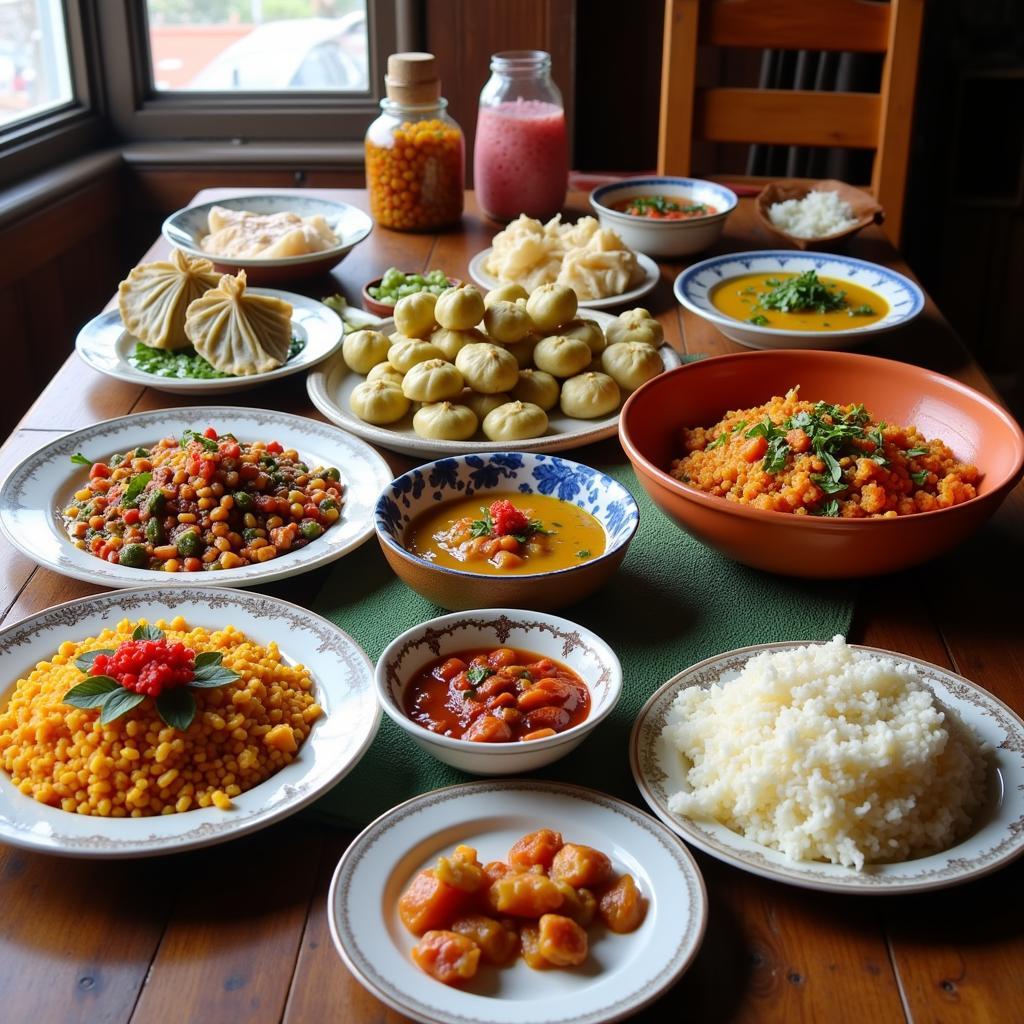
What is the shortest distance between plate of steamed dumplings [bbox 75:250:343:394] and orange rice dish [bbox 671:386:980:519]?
2.68ft

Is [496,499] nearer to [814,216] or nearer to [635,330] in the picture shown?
[635,330]

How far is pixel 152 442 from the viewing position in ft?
6.12

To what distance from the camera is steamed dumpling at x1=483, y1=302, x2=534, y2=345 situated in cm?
194

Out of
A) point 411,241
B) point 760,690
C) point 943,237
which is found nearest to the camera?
point 760,690

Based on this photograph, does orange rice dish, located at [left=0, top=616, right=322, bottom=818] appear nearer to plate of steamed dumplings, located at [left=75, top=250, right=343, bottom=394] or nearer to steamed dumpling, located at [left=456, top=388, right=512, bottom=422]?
steamed dumpling, located at [left=456, top=388, right=512, bottom=422]

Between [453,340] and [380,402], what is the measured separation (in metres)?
0.16

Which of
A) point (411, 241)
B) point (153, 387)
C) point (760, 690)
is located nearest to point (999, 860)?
Result: point (760, 690)

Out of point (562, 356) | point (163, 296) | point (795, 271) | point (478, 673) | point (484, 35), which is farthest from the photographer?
point (484, 35)

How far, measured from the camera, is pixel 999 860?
40.9 inches

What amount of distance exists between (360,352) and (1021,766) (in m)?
1.31

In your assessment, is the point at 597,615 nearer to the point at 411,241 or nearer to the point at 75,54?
the point at 411,241

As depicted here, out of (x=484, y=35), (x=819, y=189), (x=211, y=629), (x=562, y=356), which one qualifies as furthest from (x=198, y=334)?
(x=484, y=35)

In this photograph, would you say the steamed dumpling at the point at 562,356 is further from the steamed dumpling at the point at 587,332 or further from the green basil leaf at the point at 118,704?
the green basil leaf at the point at 118,704

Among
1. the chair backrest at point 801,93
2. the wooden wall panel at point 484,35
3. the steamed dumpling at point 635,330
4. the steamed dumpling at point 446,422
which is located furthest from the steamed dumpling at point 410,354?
the wooden wall panel at point 484,35
